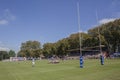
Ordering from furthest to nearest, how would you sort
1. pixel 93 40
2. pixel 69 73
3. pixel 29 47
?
pixel 29 47 < pixel 93 40 < pixel 69 73

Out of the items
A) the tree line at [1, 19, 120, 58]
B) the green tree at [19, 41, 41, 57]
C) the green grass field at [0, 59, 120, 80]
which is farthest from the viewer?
the green tree at [19, 41, 41, 57]

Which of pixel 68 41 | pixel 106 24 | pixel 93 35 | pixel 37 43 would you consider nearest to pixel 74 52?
pixel 68 41

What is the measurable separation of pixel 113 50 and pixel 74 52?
95.8ft

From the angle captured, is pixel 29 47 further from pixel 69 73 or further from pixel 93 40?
pixel 69 73

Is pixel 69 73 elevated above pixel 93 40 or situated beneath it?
situated beneath

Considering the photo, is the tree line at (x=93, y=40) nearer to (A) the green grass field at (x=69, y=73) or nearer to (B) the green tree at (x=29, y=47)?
(B) the green tree at (x=29, y=47)

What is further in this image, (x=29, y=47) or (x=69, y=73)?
(x=29, y=47)

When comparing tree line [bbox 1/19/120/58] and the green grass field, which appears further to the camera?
tree line [bbox 1/19/120/58]

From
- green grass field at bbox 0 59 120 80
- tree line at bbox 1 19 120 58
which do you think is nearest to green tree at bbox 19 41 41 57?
tree line at bbox 1 19 120 58

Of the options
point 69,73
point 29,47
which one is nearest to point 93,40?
point 69,73

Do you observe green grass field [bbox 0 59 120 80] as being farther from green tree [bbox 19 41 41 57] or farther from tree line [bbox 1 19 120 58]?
green tree [bbox 19 41 41 57]

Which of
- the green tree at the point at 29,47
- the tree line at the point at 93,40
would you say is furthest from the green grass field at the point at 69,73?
the green tree at the point at 29,47

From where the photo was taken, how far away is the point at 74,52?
383 ft

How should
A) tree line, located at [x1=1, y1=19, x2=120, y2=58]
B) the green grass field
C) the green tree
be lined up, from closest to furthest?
the green grass field
tree line, located at [x1=1, y1=19, x2=120, y2=58]
the green tree
